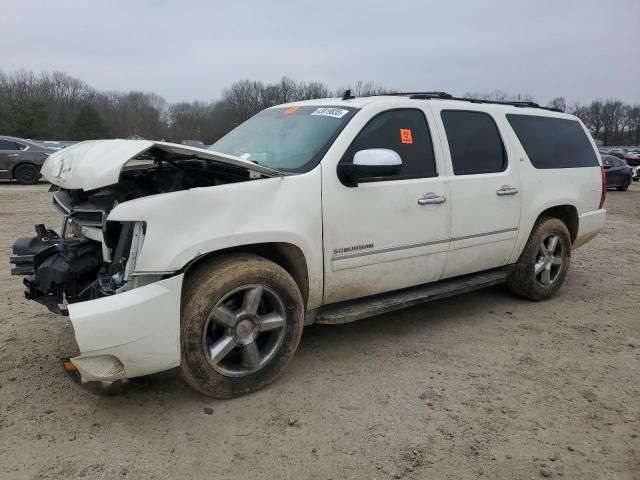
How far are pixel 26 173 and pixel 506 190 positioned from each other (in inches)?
631

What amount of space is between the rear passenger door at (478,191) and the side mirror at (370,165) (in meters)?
0.89

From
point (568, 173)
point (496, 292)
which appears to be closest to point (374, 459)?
point (496, 292)

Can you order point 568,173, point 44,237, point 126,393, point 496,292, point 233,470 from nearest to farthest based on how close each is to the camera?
point 233,470 < point 126,393 < point 44,237 < point 568,173 < point 496,292

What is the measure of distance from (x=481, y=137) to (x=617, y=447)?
2.60 meters

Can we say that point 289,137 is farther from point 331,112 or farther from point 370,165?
point 370,165

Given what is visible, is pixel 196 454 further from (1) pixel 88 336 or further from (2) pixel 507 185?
(2) pixel 507 185

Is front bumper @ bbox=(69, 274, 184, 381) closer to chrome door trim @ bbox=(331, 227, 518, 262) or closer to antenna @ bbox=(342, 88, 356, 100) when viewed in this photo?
chrome door trim @ bbox=(331, 227, 518, 262)

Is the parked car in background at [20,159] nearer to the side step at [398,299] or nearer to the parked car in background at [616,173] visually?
the side step at [398,299]

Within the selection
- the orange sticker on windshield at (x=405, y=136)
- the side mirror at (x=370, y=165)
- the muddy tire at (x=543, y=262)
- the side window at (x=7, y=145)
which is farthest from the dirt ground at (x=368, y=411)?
the side window at (x=7, y=145)

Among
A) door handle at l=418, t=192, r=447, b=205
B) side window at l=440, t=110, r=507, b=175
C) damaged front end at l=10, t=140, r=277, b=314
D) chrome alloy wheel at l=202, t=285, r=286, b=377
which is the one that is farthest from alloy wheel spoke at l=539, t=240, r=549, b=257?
damaged front end at l=10, t=140, r=277, b=314

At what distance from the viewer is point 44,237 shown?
11.3 ft

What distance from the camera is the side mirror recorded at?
3268 mm

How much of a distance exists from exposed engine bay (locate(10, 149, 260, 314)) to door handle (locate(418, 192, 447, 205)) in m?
1.30

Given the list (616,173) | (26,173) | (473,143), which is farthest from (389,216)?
(616,173)
